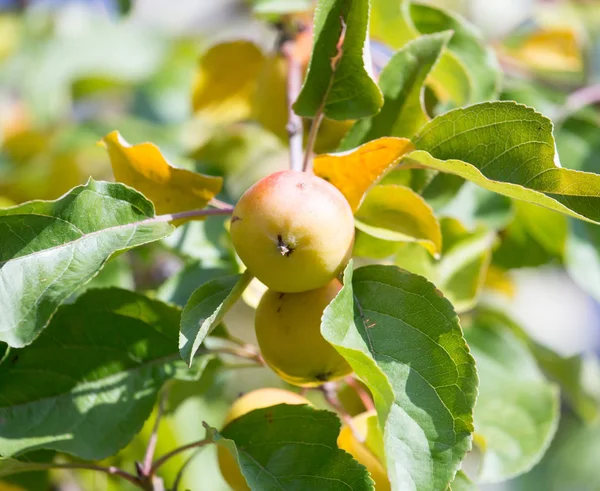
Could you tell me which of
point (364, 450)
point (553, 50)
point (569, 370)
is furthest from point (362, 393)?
point (553, 50)

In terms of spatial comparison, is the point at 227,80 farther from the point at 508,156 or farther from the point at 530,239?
the point at 508,156

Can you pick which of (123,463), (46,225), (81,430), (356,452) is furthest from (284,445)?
(123,463)

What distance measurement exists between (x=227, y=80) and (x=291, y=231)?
84 centimetres

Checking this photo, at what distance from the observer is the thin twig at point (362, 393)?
1.08 m

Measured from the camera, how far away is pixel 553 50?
175cm

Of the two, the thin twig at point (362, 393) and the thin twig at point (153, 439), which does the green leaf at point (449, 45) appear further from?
the thin twig at point (153, 439)

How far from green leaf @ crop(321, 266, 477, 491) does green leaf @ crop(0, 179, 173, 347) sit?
0.77 ft

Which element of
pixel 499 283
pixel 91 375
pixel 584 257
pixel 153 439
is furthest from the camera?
pixel 499 283

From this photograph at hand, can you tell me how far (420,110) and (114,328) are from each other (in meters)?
0.48

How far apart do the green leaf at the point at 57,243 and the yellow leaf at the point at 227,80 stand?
0.68 metres

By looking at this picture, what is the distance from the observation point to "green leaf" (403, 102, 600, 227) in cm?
76

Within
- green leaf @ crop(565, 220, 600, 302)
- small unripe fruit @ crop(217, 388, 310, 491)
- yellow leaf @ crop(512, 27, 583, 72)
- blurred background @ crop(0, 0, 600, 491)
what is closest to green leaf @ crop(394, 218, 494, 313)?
blurred background @ crop(0, 0, 600, 491)

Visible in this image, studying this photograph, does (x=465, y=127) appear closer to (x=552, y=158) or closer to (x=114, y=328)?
(x=552, y=158)

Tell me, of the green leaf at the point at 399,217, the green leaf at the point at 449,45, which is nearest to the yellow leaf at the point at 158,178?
the green leaf at the point at 399,217
